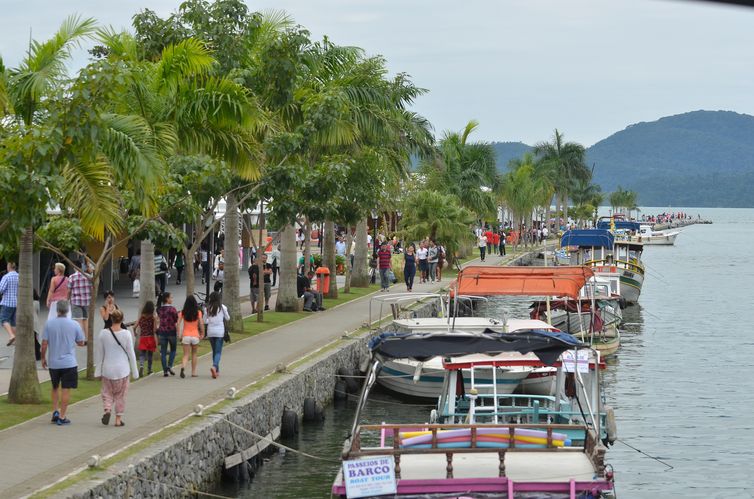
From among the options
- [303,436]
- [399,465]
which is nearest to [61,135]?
[399,465]

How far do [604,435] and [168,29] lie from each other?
1387 cm

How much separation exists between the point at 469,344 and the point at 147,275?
10.0 meters

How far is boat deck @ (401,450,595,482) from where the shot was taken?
1248cm

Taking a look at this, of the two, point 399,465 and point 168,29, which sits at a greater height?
point 168,29

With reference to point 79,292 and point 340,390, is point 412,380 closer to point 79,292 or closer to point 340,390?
point 340,390

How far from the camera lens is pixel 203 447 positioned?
50.8 feet

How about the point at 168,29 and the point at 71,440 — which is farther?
the point at 168,29

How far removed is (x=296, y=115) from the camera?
30.2 meters

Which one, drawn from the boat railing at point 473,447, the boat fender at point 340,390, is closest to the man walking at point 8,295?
the boat fender at point 340,390

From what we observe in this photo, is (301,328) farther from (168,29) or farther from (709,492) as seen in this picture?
(709,492)

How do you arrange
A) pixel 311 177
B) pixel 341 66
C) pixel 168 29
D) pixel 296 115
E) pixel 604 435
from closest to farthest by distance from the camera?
pixel 604 435
pixel 168 29
pixel 311 177
pixel 296 115
pixel 341 66

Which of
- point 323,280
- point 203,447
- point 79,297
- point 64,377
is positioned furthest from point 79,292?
point 323,280

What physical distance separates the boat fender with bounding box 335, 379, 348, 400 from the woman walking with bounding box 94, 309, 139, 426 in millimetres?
9991

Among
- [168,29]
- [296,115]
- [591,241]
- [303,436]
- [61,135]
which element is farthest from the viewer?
[591,241]
